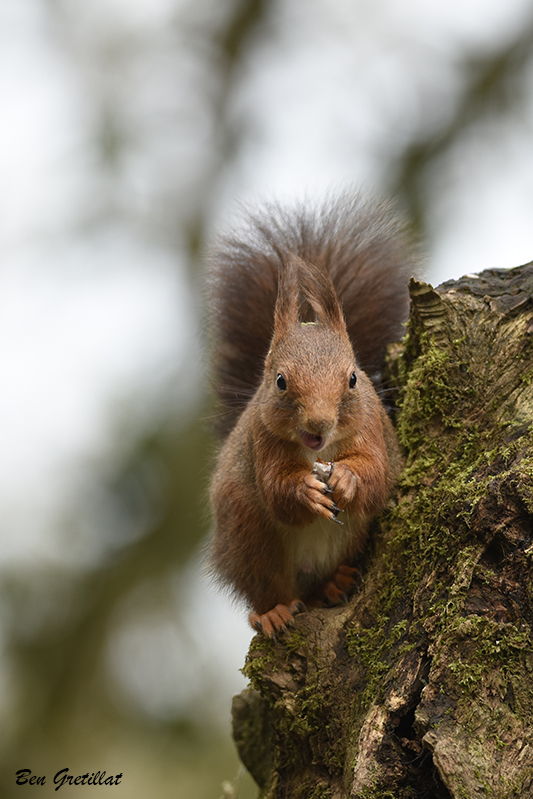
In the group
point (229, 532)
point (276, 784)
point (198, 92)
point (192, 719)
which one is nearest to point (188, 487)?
point (192, 719)

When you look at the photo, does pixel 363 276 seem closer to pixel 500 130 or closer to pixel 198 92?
pixel 500 130

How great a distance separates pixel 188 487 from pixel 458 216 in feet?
8.77

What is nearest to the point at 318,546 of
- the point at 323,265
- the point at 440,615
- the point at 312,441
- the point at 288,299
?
the point at 312,441

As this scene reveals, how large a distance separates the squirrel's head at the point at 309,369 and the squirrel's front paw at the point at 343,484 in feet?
0.33

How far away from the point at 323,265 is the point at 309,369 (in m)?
0.76

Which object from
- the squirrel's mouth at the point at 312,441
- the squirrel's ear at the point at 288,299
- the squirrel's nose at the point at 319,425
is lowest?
the squirrel's mouth at the point at 312,441

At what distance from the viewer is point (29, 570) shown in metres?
4.74

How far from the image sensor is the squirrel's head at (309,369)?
2242 millimetres

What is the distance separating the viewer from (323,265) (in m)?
2.92
